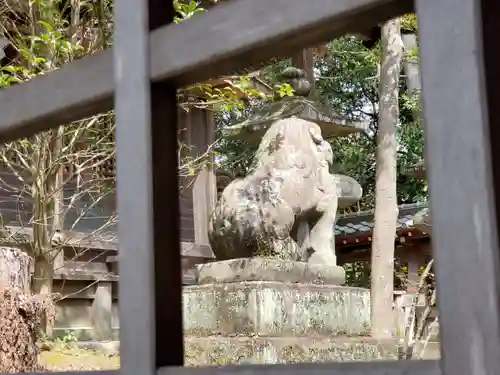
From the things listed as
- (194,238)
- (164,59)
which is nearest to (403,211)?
(194,238)

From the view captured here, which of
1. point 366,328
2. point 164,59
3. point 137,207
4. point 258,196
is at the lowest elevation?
point 366,328

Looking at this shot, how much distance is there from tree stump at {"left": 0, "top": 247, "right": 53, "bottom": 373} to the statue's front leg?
6.02 ft

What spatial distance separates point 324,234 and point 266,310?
93 cm

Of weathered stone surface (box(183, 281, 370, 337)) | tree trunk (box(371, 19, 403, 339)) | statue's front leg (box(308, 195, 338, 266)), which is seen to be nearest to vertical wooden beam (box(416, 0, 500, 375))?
weathered stone surface (box(183, 281, 370, 337))

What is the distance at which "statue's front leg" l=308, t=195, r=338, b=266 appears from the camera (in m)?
4.61

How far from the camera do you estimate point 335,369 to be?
0.53 metres

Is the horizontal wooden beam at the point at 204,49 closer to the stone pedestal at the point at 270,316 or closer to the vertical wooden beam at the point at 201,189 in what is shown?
the stone pedestal at the point at 270,316

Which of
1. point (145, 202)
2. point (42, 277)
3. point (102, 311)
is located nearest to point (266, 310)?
point (42, 277)

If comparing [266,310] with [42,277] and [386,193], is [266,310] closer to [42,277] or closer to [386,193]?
[42,277]

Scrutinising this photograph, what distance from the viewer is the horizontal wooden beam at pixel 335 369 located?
492 millimetres

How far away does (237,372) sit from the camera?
0.58 meters

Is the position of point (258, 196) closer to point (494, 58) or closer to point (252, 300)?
point (252, 300)

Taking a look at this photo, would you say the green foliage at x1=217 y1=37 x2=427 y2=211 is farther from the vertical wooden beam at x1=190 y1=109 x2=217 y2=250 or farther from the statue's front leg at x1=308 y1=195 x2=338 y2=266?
the statue's front leg at x1=308 y1=195 x2=338 y2=266

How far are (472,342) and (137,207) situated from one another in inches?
13.3
